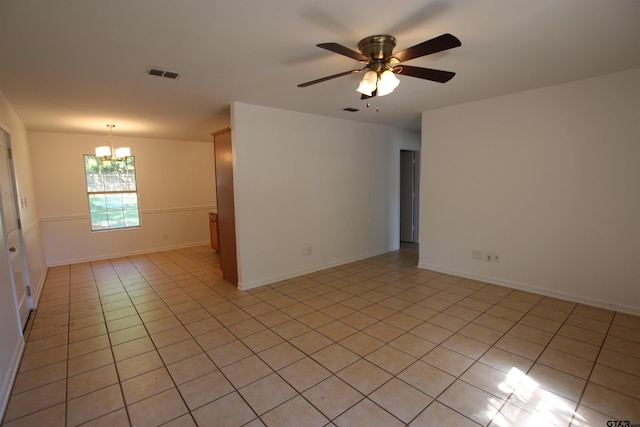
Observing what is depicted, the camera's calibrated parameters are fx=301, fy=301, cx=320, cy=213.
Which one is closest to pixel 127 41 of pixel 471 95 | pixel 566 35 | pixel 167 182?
pixel 566 35

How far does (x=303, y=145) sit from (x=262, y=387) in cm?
320

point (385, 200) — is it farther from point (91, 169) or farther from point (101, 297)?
point (91, 169)

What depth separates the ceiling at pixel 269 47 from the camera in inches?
68.2

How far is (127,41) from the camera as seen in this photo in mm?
2057

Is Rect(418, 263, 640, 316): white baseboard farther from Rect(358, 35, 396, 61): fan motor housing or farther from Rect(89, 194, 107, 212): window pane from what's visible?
Rect(89, 194, 107, 212): window pane

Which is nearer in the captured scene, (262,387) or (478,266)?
(262,387)

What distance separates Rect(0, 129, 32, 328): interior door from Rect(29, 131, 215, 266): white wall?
2388mm

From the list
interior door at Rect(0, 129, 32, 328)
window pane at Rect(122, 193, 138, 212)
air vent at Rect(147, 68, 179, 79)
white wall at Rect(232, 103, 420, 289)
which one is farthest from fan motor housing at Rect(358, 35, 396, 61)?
window pane at Rect(122, 193, 138, 212)

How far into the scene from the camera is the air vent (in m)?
2.57

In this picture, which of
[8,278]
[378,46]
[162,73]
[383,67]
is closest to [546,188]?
[383,67]

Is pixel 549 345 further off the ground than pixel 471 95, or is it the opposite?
pixel 471 95

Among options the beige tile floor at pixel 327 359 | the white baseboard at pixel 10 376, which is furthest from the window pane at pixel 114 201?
the white baseboard at pixel 10 376

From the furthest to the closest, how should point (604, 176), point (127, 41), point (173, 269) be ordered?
point (173, 269), point (604, 176), point (127, 41)

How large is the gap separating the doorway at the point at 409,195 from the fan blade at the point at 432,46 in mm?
4719
